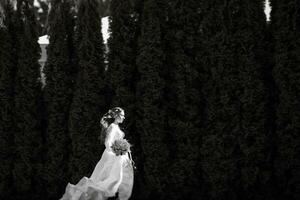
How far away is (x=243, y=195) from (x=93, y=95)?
12.2 feet

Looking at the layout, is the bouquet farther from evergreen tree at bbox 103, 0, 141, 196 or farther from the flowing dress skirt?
evergreen tree at bbox 103, 0, 141, 196

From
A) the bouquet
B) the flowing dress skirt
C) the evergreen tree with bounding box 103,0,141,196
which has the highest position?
the evergreen tree with bounding box 103,0,141,196

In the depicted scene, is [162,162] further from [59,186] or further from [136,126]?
[59,186]

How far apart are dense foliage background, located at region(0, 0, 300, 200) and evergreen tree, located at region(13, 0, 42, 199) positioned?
0.02 m

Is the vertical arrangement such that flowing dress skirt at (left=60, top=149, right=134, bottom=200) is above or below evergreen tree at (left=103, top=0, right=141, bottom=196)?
below

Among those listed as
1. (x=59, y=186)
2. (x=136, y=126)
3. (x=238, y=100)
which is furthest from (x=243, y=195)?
(x=59, y=186)

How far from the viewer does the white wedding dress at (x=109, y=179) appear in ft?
25.5

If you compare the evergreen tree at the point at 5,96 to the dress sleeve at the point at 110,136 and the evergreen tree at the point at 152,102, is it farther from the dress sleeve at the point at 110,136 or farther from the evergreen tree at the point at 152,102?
the dress sleeve at the point at 110,136

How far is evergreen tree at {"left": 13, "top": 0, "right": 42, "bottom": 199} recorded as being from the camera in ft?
32.8

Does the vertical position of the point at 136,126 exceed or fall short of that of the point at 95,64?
→ it falls short

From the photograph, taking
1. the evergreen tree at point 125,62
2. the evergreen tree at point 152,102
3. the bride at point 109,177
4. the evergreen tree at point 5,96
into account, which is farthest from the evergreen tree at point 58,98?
the bride at point 109,177

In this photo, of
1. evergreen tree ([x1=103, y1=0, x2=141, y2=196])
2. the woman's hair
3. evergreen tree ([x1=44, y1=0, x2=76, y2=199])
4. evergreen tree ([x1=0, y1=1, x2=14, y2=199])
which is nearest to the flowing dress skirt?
the woman's hair

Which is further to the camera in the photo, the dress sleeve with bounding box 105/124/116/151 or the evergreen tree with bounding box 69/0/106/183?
the evergreen tree with bounding box 69/0/106/183

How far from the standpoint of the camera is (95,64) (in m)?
9.73
